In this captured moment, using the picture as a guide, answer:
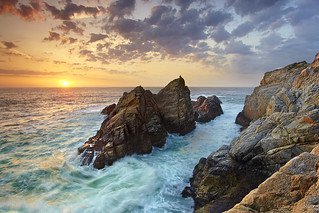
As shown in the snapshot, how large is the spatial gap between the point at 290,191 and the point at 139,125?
14.1m

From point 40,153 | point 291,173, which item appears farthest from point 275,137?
point 40,153

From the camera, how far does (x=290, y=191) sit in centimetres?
425

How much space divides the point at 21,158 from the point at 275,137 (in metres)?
21.2

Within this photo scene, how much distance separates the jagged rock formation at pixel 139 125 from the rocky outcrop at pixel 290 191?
39.8 ft

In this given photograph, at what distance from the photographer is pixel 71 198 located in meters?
10.2

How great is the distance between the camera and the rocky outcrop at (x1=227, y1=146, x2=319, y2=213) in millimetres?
3881

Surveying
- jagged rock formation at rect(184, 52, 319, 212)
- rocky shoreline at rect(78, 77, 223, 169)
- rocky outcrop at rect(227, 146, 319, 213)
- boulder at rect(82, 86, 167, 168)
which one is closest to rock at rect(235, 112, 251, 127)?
rocky shoreline at rect(78, 77, 223, 169)

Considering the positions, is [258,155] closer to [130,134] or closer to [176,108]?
[130,134]

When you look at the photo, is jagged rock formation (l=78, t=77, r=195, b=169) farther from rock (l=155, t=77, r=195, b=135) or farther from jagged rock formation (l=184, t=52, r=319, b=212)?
jagged rock formation (l=184, t=52, r=319, b=212)

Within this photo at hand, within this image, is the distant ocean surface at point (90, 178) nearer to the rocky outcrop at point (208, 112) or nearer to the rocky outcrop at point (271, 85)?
the rocky outcrop at point (271, 85)

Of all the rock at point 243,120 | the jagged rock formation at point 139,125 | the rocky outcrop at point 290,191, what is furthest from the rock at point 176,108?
the rocky outcrop at point 290,191

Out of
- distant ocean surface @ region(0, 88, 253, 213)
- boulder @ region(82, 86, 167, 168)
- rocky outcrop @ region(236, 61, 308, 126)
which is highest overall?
rocky outcrop @ region(236, 61, 308, 126)

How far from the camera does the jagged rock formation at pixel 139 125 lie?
1495 centimetres

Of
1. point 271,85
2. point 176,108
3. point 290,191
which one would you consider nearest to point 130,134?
point 176,108
